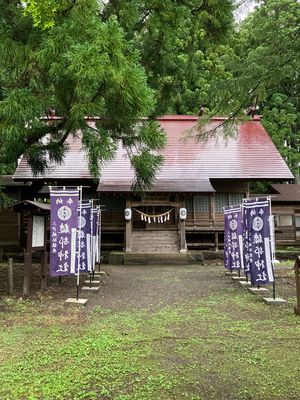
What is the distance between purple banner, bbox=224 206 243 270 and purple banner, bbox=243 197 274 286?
1.96 m

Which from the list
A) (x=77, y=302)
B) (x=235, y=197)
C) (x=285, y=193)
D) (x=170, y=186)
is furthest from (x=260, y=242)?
(x=285, y=193)

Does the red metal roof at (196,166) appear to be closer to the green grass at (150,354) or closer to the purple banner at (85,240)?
the purple banner at (85,240)

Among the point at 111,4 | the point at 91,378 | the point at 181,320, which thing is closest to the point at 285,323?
the point at 181,320

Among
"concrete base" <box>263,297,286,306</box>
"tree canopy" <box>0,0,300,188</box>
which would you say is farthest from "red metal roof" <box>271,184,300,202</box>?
"concrete base" <box>263,297,286,306</box>

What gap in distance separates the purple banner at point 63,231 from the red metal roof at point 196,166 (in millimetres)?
7182

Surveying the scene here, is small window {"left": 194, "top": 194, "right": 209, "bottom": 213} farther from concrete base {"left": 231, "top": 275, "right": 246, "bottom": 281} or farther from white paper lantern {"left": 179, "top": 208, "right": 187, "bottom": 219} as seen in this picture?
concrete base {"left": 231, "top": 275, "right": 246, "bottom": 281}

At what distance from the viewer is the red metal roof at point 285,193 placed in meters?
18.1

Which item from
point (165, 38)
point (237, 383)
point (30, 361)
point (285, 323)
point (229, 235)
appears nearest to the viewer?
point (237, 383)

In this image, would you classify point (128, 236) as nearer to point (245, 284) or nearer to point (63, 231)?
point (245, 284)

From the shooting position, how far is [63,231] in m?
7.48

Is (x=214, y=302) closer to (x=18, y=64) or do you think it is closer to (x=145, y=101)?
(x=145, y=101)

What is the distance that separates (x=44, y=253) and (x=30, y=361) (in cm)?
457

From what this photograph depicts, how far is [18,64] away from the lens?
5.51 m

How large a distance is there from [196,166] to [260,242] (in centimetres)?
960
